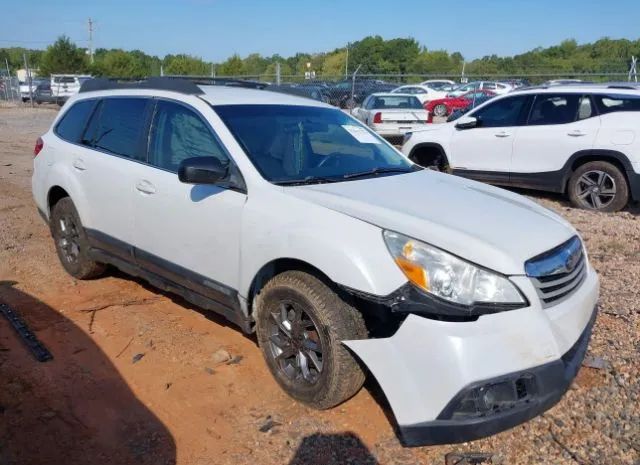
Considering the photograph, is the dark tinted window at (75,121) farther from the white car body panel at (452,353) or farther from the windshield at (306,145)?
the white car body panel at (452,353)

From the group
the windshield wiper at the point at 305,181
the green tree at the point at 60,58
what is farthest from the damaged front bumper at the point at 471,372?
the green tree at the point at 60,58

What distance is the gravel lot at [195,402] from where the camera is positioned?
290cm

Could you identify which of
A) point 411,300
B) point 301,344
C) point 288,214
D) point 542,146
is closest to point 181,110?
point 288,214

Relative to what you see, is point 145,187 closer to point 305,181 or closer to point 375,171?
point 305,181

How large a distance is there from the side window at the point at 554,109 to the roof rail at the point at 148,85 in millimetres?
5954

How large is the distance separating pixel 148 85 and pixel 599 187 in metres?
6.23

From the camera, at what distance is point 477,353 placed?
2551mm

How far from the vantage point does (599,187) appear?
7949mm

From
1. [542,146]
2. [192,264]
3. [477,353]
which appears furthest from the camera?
[542,146]

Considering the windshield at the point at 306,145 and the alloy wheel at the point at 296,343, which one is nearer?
→ the alloy wheel at the point at 296,343

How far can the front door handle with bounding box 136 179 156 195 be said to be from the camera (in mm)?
4051

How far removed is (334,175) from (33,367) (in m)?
2.27

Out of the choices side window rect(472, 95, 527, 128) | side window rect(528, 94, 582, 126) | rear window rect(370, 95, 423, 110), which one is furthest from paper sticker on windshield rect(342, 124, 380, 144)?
rear window rect(370, 95, 423, 110)

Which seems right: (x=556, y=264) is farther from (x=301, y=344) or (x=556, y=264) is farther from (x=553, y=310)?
(x=301, y=344)
